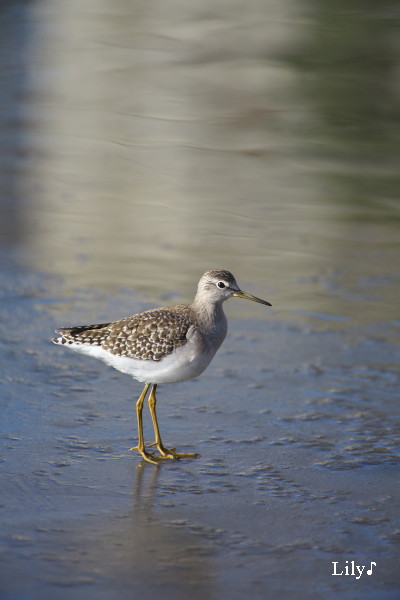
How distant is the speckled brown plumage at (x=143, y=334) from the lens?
6.42 metres

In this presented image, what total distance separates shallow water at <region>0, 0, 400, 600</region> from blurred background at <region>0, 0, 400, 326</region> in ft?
0.15

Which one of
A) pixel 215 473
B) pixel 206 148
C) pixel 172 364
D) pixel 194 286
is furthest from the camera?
pixel 206 148

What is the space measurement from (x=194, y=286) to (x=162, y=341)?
2.83 meters

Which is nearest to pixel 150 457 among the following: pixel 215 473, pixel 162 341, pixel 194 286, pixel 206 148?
pixel 215 473

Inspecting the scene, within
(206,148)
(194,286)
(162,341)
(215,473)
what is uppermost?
(206,148)

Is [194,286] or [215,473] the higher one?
[194,286]

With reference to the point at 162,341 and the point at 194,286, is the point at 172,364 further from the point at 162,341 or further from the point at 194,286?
the point at 194,286

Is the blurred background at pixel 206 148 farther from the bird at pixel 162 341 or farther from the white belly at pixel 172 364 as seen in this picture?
the white belly at pixel 172 364

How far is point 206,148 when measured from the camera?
14.2 m

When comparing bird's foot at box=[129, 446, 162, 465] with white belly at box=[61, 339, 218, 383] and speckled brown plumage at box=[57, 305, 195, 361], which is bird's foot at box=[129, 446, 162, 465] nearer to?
white belly at box=[61, 339, 218, 383]

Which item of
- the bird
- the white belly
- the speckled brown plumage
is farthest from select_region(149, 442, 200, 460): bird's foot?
the speckled brown plumage

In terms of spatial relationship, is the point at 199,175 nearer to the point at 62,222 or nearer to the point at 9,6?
the point at 62,222

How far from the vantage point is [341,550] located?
5.01 metres

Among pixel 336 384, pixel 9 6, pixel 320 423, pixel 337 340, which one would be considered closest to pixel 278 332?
pixel 337 340
